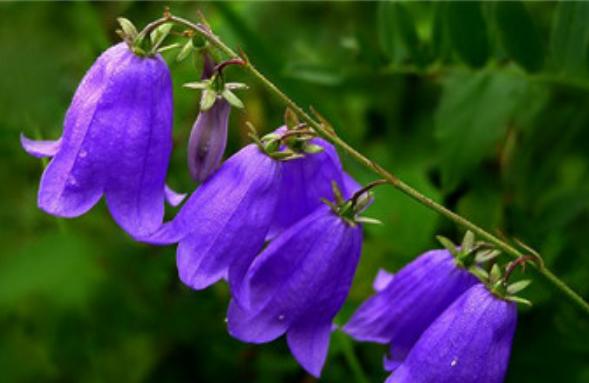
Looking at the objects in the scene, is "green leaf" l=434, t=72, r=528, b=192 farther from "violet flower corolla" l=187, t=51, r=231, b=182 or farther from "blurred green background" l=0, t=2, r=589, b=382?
"violet flower corolla" l=187, t=51, r=231, b=182

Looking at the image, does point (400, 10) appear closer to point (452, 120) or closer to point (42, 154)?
point (452, 120)

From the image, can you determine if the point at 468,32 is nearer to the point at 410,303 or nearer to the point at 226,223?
the point at 410,303

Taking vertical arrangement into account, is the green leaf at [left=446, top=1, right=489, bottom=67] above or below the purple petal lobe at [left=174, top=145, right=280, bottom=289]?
below

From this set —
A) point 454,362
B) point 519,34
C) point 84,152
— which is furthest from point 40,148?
point 519,34

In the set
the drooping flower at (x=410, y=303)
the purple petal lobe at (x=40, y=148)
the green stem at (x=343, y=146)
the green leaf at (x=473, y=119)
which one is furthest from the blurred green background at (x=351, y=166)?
the green stem at (x=343, y=146)

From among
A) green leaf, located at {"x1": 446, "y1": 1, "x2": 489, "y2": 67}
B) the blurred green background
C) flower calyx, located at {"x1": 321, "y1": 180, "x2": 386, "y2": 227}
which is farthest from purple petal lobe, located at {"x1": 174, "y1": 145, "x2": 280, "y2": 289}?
green leaf, located at {"x1": 446, "y1": 1, "x2": 489, "y2": 67}

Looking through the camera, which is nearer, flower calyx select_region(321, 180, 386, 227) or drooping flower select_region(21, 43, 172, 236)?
drooping flower select_region(21, 43, 172, 236)

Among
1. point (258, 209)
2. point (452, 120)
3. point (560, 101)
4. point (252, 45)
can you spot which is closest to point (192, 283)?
point (258, 209)
